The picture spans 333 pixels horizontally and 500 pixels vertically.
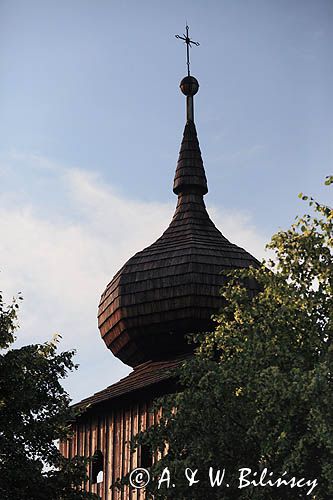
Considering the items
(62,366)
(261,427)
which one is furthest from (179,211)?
(261,427)

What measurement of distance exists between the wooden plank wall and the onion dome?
199cm

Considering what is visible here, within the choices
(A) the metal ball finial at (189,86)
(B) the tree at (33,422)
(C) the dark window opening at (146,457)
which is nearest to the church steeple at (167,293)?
(C) the dark window opening at (146,457)

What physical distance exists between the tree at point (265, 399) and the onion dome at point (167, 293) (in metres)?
8.18

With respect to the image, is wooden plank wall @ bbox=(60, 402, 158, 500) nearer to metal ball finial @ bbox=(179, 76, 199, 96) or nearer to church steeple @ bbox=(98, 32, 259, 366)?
church steeple @ bbox=(98, 32, 259, 366)

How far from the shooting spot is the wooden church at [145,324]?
26.5 metres

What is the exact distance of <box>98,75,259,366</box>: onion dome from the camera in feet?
91.2

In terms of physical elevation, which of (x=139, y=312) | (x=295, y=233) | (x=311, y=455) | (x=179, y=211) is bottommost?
(x=311, y=455)

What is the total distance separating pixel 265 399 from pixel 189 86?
16.4 m

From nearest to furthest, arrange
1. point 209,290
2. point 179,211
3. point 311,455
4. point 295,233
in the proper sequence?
point 311,455
point 295,233
point 209,290
point 179,211

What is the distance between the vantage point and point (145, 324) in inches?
1107

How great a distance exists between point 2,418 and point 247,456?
144 inches

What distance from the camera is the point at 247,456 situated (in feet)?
60.8

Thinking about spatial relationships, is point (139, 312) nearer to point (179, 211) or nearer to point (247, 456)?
point (179, 211)

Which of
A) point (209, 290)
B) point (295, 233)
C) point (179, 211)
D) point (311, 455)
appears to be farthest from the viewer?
point (179, 211)
